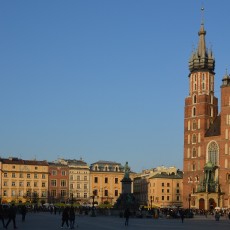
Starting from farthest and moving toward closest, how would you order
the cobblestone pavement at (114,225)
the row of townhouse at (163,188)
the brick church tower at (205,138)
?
the row of townhouse at (163,188), the brick church tower at (205,138), the cobblestone pavement at (114,225)

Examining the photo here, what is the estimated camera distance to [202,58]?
105 meters

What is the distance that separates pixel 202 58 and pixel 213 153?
19.2 meters

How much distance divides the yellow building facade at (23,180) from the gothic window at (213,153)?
39929 millimetres

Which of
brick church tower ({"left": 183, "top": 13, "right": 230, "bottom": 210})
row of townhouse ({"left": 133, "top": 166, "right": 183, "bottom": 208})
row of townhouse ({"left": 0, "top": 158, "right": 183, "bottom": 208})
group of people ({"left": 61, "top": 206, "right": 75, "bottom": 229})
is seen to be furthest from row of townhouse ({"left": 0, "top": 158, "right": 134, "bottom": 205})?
group of people ({"left": 61, "top": 206, "right": 75, "bottom": 229})

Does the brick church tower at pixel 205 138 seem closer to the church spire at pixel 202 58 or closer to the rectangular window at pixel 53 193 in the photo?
the church spire at pixel 202 58

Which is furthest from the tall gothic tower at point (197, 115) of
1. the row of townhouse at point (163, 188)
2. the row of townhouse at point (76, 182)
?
the row of townhouse at point (163, 188)

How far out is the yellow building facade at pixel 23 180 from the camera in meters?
119

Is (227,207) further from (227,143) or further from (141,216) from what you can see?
(141,216)

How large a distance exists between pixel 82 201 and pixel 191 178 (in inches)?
1407

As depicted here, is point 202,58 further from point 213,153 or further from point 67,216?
point 67,216

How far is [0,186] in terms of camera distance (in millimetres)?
117812

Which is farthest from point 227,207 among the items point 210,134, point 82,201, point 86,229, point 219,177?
point 86,229

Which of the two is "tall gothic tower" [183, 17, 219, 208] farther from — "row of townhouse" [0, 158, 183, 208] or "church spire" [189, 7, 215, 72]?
"row of townhouse" [0, 158, 183, 208]

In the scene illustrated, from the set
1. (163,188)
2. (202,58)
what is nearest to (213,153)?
(202,58)
